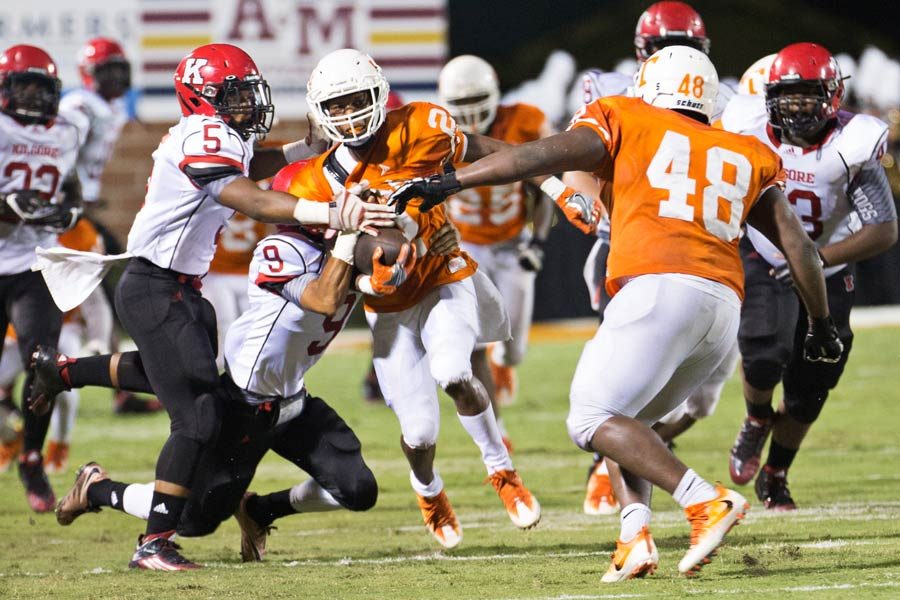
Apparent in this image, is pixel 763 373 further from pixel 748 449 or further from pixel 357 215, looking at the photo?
pixel 357 215

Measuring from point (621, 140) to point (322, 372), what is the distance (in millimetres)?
7889

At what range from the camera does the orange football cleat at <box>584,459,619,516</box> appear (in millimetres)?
6152

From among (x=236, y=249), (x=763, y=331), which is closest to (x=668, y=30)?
(x=763, y=331)

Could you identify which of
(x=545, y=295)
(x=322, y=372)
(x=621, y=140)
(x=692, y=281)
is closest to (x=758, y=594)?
(x=692, y=281)

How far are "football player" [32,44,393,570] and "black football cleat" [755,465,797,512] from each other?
224 centimetres

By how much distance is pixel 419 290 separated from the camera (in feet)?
17.2

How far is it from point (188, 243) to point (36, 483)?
203 cm

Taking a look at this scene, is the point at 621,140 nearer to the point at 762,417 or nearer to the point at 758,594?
the point at 758,594

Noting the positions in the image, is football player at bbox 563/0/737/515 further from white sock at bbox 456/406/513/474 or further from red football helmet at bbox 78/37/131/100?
red football helmet at bbox 78/37/131/100

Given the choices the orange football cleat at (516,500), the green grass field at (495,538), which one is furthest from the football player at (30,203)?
the orange football cleat at (516,500)

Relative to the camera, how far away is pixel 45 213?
6801mm

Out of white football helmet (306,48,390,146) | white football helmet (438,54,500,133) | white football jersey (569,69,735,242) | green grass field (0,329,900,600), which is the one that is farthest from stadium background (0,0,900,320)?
white football helmet (306,48,390,146)

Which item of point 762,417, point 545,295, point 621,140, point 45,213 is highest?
point 621,140

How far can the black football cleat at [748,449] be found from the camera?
20.8ft
